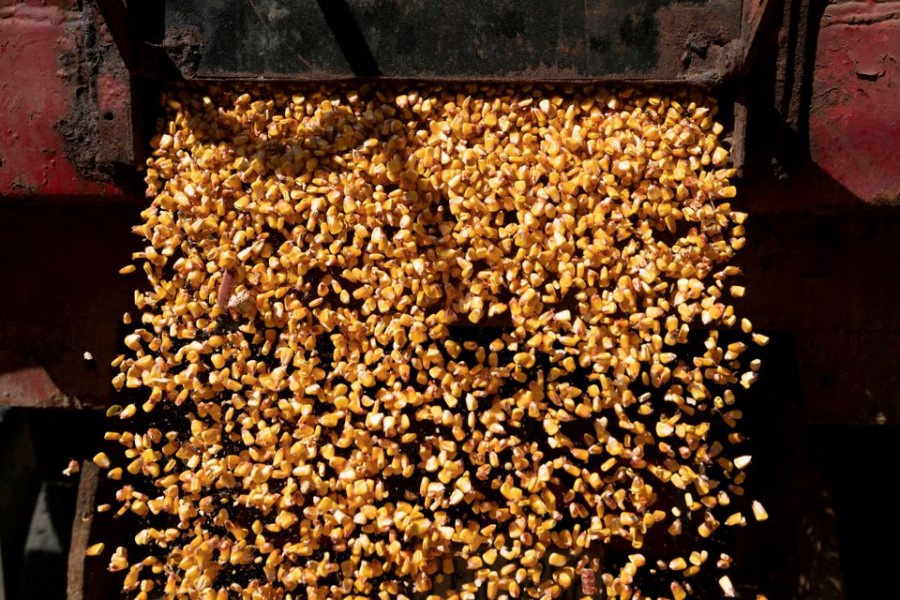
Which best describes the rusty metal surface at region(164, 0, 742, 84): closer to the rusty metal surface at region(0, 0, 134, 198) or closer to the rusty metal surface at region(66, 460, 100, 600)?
the rusty metal surface at region(0, 0, 134, 198)

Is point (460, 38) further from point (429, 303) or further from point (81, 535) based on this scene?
point (81, 535)

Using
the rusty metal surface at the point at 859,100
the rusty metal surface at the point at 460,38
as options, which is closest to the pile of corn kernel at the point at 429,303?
the rusty metal surface at the point at 460,38

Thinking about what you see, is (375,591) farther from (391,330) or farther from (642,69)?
(642,69)

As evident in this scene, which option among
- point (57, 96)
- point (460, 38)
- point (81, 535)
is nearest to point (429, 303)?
point (460, 38)

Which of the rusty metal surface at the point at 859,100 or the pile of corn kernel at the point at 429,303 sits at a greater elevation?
the rusty metal surface at the point at 859,100

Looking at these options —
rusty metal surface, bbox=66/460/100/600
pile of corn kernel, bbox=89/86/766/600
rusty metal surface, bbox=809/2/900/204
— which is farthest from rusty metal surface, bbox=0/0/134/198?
rusty metal surface, bbox=809/2/900/204

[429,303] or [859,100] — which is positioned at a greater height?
[859,100]

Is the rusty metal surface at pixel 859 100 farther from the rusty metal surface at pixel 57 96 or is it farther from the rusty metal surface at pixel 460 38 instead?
the rusty metal surface at pixel 57 96
